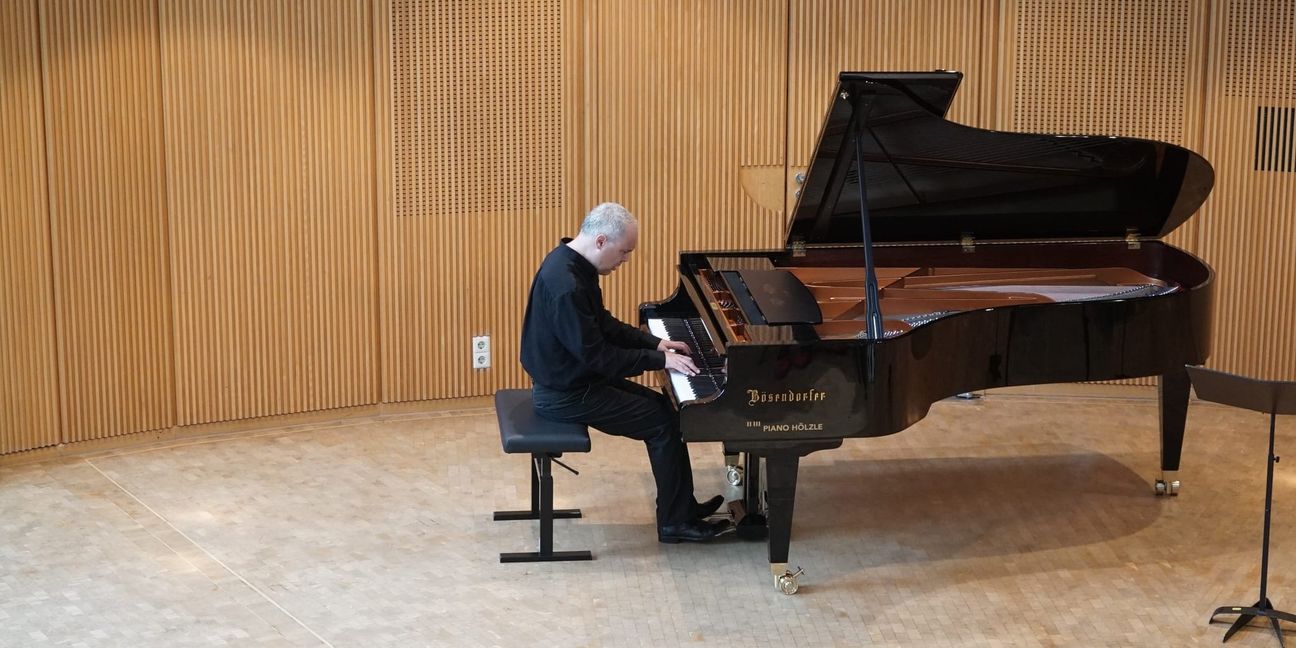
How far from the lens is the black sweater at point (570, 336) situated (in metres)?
4.89

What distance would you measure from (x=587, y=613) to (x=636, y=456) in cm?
174

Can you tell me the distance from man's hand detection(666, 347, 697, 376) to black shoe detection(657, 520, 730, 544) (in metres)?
0.66

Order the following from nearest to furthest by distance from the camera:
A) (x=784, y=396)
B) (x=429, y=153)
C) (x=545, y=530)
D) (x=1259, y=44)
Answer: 1. (x=784, y=396)
2. (x=545, y=530)
3. (x=429, y=153)
4. (x=1259, y=44)

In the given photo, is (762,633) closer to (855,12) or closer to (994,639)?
(994,639)

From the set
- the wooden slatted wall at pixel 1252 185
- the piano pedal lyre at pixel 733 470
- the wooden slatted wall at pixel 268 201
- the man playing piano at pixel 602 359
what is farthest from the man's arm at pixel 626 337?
the wooden slatted wall at pixel 1252 185

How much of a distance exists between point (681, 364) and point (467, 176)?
95.5 inches

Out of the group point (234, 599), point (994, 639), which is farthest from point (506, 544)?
point (994, 639)

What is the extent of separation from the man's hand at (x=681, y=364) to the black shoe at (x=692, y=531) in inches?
26.0

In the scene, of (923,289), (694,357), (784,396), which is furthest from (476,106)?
(784,396)

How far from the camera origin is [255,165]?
257 inches

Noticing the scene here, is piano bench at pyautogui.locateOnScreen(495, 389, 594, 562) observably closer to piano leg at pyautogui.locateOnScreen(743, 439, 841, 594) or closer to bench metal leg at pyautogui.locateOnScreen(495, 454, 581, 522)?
bench metal leg at pyautogui.locateOnScreen(495, 454, 581, 522)

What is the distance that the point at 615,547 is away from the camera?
525cm

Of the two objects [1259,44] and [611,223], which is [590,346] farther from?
[1259,44]

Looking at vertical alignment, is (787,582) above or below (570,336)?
below
